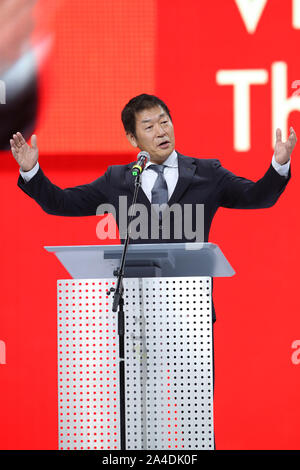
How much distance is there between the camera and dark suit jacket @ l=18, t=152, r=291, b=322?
295 centimetres

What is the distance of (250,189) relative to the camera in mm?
2986

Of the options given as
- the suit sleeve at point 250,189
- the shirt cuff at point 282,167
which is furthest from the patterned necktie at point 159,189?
the shirt cuff at point 282,167

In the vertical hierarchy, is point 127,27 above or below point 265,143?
above

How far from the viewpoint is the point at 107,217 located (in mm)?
4215

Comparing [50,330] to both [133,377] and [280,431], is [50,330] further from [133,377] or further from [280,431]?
[133,377]

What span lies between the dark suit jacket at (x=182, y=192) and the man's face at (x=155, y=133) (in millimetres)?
87

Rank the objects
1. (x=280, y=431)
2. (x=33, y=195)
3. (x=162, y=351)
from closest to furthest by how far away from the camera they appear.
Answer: (x=162, y=351) → (x=33, y=195) → (x=280, y=431)

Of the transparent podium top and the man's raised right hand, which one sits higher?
the man's raised right hand

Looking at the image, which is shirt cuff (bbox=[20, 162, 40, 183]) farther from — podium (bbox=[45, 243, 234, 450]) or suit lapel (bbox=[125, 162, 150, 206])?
podium (bbox=[45, 243, 234, 450])

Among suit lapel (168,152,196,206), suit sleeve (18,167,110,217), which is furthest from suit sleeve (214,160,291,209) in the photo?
suit sleeve (18,167,110,217)

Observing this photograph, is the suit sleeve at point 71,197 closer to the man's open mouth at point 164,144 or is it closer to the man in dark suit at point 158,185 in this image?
the man in dark suit at point 158,185

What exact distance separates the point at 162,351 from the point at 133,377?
5.1 inches

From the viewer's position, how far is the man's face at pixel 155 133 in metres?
3.11

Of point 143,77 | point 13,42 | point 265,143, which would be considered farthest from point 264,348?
point 13,42
